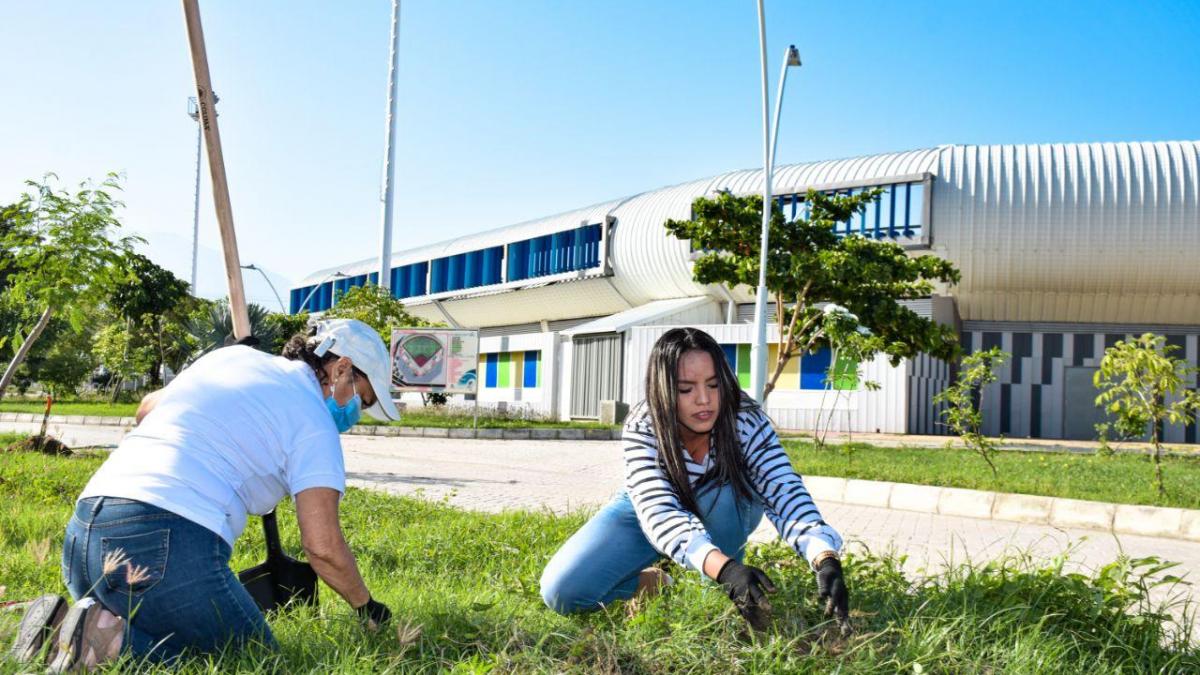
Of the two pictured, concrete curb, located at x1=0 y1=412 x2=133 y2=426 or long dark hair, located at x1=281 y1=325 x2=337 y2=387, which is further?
concrete curb, located at x1=0 y1=412 x2=133 y2=426

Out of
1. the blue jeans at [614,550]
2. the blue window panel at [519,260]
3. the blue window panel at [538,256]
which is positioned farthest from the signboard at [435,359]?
the blue jeans at [614,550]

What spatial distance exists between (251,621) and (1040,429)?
33652 mm

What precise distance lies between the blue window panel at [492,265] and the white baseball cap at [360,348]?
4029 centimetres

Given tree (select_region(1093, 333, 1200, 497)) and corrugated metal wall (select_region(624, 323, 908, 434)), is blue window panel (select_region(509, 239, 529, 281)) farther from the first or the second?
tree (select_region(1093, 333, 1200, 497))

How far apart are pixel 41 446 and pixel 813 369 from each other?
21.6 meters

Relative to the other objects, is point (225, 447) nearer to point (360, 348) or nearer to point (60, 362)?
point (360, 348)

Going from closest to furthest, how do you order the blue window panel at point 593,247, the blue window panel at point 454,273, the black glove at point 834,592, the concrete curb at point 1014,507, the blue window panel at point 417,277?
the black glove at point 834,592 → the concrete curb at point 1014,507 → the blue window panel at point 593,247 → the blue window panel at point 454,273 → the blue window panel at point 417,277

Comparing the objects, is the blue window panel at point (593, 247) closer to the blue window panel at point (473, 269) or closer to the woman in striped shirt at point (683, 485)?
the blue window panel at point (473, 269)

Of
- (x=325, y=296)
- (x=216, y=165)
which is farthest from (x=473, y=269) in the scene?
(x=216, y=165)

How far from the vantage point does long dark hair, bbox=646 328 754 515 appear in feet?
10.8

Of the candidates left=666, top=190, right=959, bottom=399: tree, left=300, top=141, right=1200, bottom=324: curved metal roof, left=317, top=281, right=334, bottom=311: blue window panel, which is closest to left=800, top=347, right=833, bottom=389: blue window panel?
left=300, top=141, right=1200, bottom=324: curved metal roof

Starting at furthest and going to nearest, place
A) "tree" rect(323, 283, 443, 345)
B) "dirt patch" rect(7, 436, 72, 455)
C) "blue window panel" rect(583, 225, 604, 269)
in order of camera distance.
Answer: "blue window panel" rect(583, 225, 604, 269) → "tree" rect(323, 283, 443, 345) → "dirt patch" rect(7, 436, 72, 455)

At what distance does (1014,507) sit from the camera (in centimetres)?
920

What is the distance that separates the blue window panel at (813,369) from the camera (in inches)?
1117
